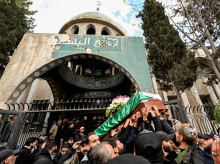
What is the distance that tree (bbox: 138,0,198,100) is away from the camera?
6.79 m

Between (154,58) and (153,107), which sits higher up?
(154,58)

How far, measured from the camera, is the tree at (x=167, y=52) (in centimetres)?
679

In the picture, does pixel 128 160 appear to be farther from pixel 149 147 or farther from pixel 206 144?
pixel 206 144

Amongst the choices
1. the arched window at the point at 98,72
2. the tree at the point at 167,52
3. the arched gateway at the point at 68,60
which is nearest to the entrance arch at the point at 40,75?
the arched gateway at the point at 68,60

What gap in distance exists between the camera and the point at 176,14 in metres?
7.09

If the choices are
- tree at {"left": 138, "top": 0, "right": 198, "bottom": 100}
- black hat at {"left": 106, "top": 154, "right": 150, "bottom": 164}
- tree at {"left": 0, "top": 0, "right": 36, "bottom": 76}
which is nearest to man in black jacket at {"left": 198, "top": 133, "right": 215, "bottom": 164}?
black hat at {"left": 106, "top": 154, "right": 150, "bottom": 164}

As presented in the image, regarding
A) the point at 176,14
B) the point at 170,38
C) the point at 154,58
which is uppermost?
the point at 176,14

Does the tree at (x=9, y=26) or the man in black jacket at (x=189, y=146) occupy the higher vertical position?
the tree at (x=9, y=26)

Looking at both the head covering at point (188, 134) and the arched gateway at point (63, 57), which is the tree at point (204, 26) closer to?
the arched gateway at point (63, 57)

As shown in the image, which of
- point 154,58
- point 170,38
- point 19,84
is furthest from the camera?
point 154,58

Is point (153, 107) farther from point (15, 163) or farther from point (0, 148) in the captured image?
point (0, 148)

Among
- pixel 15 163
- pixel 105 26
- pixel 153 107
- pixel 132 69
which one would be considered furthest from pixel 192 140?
pixel 105 26

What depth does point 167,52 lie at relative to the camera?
745cm

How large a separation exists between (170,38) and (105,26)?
7.58 metres
